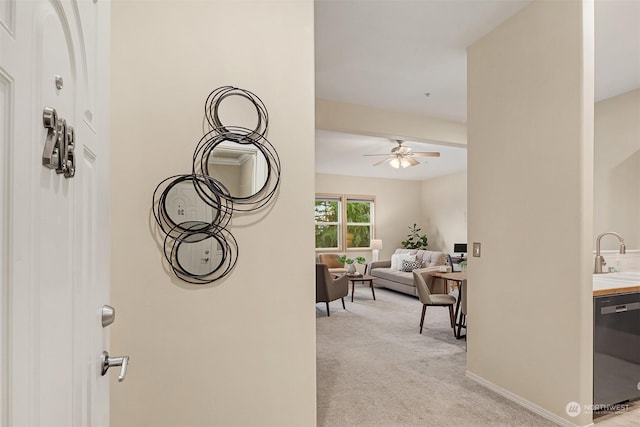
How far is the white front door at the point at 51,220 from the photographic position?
1.48ft

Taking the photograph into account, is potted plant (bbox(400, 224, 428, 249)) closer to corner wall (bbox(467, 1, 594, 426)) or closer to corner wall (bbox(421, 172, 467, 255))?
corner wall (bbox(421, 172, 467, 255))

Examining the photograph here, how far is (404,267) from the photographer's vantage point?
7.29 m

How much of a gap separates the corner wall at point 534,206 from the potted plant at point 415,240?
19.6 feet

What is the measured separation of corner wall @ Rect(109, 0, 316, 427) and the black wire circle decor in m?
0.04

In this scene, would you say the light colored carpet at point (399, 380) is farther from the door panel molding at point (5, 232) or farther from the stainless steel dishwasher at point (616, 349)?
the door panel molding at point (5, 232)

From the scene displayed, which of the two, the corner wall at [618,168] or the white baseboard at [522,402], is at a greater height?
the corner wall at [618,168]

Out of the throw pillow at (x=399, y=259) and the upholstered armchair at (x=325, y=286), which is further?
the throw pillow at (x=399, y=259)

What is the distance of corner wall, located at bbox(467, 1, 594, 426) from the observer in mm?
2074

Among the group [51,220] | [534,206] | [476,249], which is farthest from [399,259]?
[51,220]

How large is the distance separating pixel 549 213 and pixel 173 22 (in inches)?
93.9

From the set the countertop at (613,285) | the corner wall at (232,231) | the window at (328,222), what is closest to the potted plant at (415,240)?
the window at (328,222)

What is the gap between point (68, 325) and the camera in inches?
27.4

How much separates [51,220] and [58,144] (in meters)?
0.13

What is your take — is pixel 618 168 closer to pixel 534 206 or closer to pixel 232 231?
pixel 534 206
